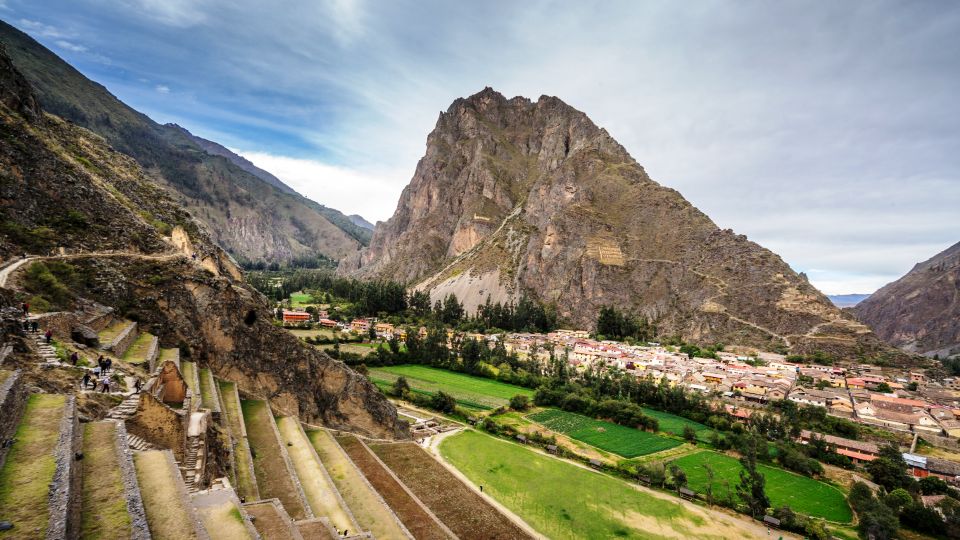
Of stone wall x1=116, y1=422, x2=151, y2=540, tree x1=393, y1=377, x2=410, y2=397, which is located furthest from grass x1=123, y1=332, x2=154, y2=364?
tree x1=393, y1=377, x2=410, y2=397

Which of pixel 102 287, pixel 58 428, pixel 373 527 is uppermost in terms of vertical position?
pixel 102 287

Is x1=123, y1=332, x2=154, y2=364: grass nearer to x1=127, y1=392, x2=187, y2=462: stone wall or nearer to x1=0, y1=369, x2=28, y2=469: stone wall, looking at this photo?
x1=127, y1=392, x2=187, y2=462: stone wall

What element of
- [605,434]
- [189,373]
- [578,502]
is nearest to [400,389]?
[605,434]

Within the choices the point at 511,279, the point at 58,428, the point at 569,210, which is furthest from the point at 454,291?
the point at 58,428

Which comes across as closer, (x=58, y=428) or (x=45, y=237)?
(x=58, y=428)

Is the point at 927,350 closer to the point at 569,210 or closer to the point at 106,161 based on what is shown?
the point at 569,210

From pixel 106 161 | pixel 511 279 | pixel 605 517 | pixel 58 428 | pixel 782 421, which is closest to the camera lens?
pixel 58 428
